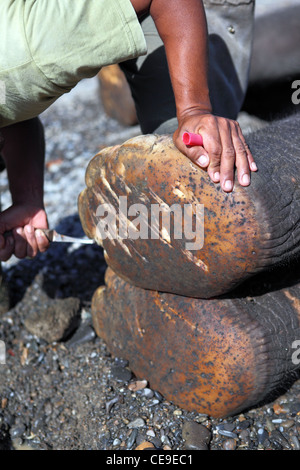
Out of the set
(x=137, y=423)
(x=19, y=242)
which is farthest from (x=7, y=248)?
(x=137, y=423)

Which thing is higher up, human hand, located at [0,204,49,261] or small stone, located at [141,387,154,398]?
human hand, located at [0,204,49,261]

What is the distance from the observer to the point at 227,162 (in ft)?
4.91

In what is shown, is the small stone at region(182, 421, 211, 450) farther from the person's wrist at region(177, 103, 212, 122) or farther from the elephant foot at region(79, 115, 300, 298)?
the person's wrist at region(177, 103, 212, 122)

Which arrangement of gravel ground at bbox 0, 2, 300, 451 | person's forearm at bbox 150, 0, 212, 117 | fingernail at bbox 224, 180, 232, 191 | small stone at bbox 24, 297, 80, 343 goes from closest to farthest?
fingernail at bbox 224, 180, 232, 191 < person's forearm at bbox 150, 0, 212, 117 < gravel ground at bbox 0, 2, 300, 451 < small stone at bbox 24, 297, 80, 343

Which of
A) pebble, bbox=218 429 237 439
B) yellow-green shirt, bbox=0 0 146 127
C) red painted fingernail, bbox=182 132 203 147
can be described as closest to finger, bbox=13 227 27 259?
yellow-green shirt, bbox=0 0 146 127

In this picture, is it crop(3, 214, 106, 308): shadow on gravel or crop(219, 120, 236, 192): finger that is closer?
crop(219, 120, 236, 192): finger

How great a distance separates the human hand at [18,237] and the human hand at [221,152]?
0.77 m

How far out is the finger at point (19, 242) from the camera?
2068mm

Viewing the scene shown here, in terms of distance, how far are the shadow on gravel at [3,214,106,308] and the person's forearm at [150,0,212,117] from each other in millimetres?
1238

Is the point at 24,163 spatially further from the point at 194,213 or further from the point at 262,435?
the point at 262,435

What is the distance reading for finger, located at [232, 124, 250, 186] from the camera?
150 cm

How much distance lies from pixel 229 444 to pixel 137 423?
328mm

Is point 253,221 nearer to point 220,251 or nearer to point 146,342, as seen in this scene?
point 220,251

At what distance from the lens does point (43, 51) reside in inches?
60.1
